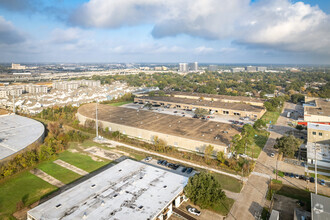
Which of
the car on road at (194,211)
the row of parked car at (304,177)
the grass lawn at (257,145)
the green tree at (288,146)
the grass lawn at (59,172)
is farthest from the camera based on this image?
the grass lawn at (257,145)

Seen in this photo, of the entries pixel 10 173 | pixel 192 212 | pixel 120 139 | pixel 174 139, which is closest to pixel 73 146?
pixel 120 139

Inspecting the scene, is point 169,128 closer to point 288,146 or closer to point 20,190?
point 288,146

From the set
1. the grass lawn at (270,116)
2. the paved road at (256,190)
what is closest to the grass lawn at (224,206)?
the paved road at (256,190)

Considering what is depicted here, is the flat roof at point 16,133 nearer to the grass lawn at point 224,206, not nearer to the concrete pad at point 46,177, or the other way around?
the concrete pad at point 46,177

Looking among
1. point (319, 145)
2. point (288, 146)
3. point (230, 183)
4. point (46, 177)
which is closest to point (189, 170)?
point (230, 183)

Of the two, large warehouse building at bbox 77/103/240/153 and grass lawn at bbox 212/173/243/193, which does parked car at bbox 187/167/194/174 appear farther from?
large warehouse building at bbox 77/103/240/153

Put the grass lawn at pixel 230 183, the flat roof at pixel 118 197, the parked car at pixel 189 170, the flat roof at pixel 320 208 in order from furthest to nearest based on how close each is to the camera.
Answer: the parked car at pixel 189 170, the grass lawn at pixel 230 183, the flat roof at pixel 118 197, the flat roof at pixel 320 208

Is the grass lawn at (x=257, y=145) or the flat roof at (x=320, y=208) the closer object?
the flat roof at (x=320, y=208)
